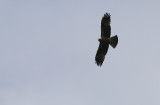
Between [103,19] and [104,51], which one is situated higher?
[103,19]

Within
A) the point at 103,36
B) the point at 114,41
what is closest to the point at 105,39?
the point at 103,36

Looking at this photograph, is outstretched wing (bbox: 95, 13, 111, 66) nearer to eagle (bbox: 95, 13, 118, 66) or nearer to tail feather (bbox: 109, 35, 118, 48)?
eagle (bbox: 95, 13, 118, 66)

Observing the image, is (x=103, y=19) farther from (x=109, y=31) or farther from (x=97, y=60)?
(x=97, y=60)

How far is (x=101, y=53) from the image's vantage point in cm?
3262

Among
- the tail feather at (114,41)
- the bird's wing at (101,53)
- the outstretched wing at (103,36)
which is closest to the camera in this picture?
the tail feather at (114,41)

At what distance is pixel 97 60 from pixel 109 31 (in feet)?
10.2

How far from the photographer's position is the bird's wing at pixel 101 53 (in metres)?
32.1

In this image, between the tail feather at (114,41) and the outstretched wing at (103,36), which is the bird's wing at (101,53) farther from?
the tail feather at (114,41)

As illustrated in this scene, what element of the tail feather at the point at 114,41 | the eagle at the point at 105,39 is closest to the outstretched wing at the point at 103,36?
the eagle at the point at 105,39

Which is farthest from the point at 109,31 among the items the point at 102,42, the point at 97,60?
the point at 97,60

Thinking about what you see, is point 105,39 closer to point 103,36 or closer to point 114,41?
point 103,36

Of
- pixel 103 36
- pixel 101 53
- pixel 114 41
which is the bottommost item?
pixel 101 53

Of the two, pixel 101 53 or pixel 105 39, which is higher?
pixel 105 39

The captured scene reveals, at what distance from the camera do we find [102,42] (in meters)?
31.7
